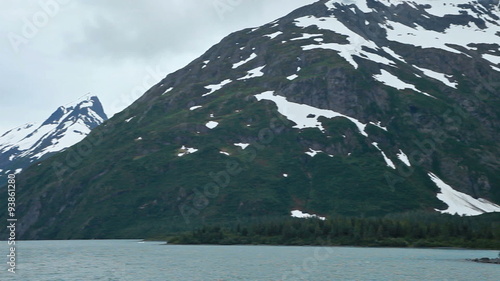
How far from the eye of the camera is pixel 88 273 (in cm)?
10994

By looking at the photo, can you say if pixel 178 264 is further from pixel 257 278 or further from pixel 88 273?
pixel 257 278

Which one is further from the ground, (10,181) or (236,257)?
(10,181)

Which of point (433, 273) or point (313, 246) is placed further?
point (313, 246)

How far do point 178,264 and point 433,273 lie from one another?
1970 inches

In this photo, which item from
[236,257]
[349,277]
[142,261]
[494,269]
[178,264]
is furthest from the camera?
[236,257]

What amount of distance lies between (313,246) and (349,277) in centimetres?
9582

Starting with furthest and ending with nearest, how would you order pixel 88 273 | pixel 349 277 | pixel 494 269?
pixel 494 269 → pixel 88 273 → pixel 349 277

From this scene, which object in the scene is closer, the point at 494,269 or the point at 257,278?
the point at 257,278

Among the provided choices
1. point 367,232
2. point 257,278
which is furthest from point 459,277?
point 367,232

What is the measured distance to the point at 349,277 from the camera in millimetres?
102750

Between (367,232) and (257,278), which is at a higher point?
(367,232)

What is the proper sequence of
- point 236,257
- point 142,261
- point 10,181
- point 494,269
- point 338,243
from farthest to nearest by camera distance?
point 338,243, point 236,257, point 142,261, point 494,269, point 10,181

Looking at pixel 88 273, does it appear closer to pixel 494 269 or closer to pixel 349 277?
pixel 349 277

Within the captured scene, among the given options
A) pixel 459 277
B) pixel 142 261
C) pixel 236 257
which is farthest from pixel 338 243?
pixel 459 277
